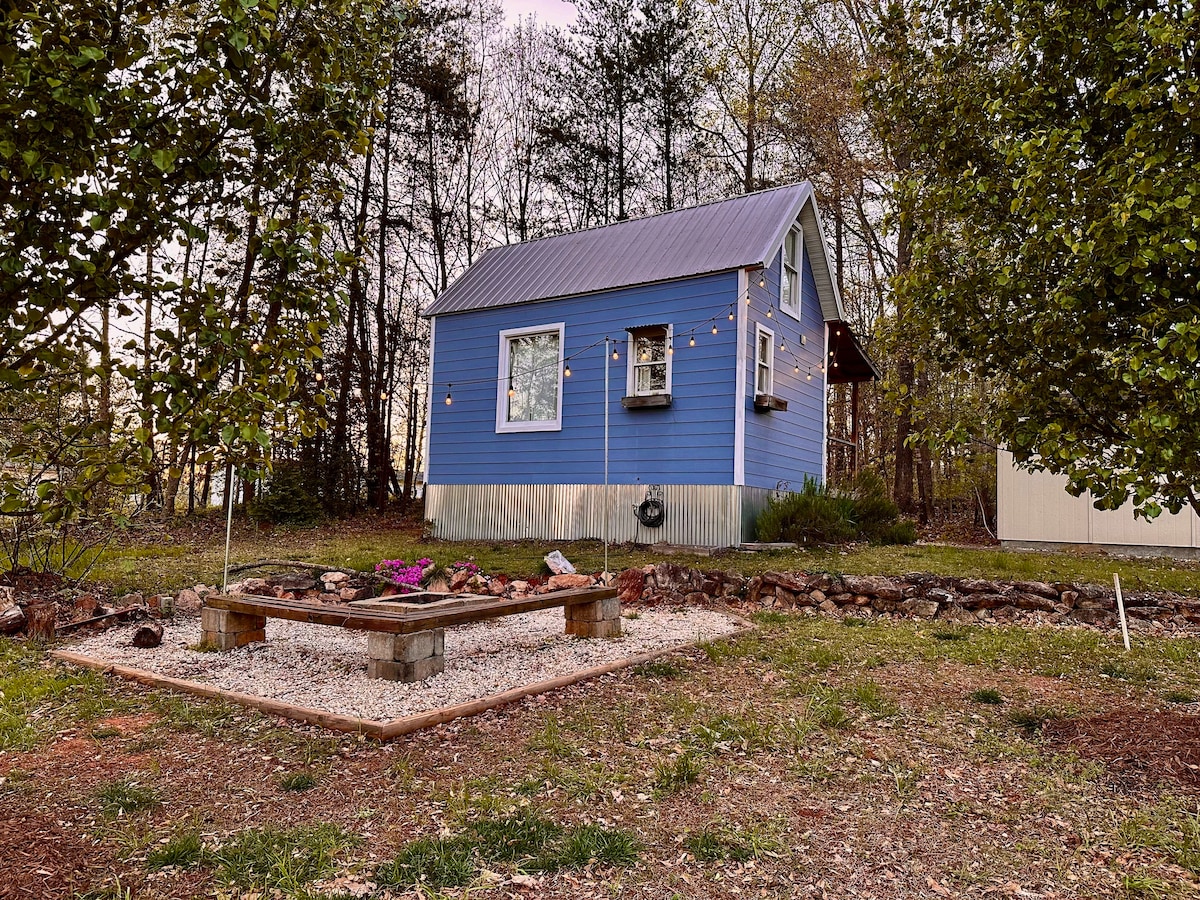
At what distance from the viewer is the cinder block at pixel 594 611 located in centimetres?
601

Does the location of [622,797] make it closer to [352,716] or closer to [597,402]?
[352,716]

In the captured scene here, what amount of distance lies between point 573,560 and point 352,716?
648cm

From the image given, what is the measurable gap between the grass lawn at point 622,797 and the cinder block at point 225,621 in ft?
2.69

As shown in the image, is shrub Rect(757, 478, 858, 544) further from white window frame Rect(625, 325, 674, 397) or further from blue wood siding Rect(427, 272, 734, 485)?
white window frame Rect(625, 325, 674, 397)

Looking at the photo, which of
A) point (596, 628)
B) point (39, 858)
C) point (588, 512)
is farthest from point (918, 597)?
point (39, 858)

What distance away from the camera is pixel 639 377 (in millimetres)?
12273

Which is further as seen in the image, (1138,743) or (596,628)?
(596,628)

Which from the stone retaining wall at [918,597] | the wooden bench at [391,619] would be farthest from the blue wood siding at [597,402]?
the wooden bench at [391,619]

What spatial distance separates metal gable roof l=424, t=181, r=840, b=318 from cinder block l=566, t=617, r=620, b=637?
22.2 feet

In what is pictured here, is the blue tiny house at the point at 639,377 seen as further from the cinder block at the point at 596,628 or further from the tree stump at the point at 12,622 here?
A: the tree stump at the point at 12,622

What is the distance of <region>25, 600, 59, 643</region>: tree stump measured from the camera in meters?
5.69

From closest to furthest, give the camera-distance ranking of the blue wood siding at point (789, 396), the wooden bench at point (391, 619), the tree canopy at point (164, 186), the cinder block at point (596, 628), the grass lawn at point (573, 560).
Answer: the tree canopy at point (164, 186)
the wooden bench at point (391, 619)
the cinder block at point (596, 628)
the grass lawn at point (573, 560)
the blue wood siding at point (789, 396)

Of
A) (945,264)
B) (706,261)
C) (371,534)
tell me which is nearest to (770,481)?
(706,261)

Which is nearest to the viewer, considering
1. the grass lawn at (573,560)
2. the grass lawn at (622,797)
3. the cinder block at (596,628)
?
the grass lawn at (622,797)
